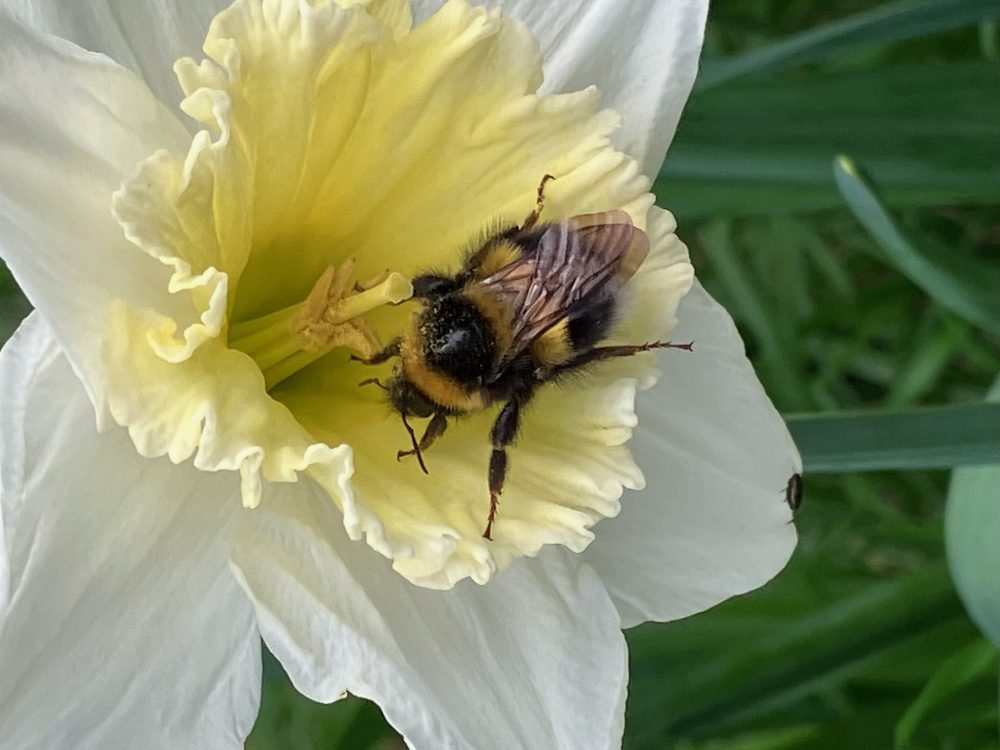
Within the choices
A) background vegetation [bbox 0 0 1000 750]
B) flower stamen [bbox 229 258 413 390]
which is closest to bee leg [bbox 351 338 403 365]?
flower stamen [bbox 229 258 413 390]

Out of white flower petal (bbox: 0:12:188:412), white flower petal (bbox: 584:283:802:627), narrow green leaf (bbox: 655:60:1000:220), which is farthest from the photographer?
narrow green leaf (bbox: 655:60:1000:220)

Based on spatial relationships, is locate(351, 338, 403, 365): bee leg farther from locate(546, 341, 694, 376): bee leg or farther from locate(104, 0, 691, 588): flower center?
locate(546, 341, 694, 376): bee leg

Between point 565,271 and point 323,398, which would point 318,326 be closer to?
point 323,398

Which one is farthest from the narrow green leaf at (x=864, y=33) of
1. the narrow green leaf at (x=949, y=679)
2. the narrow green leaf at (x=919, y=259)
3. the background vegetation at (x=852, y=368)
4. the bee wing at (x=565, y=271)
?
the narrow green leaf at (x=949, y=679)

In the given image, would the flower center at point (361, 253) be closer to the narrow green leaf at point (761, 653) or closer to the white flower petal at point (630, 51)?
the white flower petal at point (630, 51)

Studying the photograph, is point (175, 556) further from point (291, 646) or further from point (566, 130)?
point (566, 130)

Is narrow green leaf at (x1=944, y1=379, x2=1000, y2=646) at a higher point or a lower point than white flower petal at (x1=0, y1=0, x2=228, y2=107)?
lower

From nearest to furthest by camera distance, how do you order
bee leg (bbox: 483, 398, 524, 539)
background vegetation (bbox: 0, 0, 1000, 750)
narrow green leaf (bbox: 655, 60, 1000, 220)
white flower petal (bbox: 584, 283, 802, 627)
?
bee leg (bbox: 483, 398, 524, 539) → white flower petal (bbox: 584, 283, 802, 627) → background vegetation (bbox: 0, 0, 1000, 750) → narrow green leaf (bbox: 655, 60, 1000, 220)
